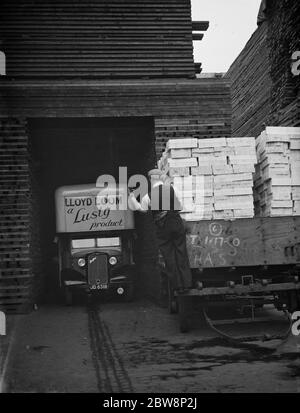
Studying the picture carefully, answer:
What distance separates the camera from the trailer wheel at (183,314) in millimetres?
8312

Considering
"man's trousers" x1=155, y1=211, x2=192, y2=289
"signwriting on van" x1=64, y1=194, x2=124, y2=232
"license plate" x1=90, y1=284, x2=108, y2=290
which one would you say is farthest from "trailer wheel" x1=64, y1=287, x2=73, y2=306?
"man's trousers" x1=155, y1=211, x2=192, y2=289

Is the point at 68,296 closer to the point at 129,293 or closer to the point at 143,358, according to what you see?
the point at 129,293

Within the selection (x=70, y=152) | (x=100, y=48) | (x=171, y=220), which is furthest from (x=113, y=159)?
(x=171, y=220)

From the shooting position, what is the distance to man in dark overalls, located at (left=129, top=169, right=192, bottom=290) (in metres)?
8.02

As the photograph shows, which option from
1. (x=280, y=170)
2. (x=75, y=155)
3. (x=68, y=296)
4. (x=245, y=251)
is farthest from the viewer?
(x=75, y=155)

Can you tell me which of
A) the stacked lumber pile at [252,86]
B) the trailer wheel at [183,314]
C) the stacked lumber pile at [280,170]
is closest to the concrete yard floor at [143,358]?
the trailer wheel at [183,314]

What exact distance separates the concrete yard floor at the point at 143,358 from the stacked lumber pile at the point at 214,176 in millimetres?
2120

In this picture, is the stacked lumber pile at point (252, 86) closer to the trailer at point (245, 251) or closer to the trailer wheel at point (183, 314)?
the trailer at point (245, 251)

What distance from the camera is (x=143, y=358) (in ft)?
22.7

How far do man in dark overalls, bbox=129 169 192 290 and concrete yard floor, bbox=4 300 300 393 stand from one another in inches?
41.1

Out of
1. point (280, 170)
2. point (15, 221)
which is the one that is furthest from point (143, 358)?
point (15, 221)

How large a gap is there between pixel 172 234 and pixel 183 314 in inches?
58.2
